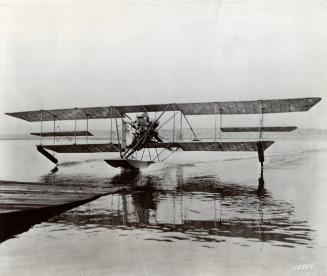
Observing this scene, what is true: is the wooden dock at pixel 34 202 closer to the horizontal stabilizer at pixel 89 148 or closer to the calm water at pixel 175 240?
the calm water at pixel 175 240

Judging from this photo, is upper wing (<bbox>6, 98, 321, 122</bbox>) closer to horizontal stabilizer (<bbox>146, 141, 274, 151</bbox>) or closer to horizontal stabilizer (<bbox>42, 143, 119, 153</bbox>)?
horizontal stabilizer (<bbox>146, 141, 274, 151</bbox>)

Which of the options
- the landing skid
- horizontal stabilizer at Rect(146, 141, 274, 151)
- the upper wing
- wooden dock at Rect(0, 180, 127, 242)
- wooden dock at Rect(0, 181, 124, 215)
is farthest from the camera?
the landing skid

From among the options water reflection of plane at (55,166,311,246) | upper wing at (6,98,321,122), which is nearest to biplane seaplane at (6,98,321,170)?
upper wing at (6,98,321,122)

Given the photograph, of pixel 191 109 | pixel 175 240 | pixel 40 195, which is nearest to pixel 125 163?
pixel 191 109

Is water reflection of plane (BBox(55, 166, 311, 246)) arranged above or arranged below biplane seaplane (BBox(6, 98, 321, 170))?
below

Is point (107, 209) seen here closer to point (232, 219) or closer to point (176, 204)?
point (176, 204)

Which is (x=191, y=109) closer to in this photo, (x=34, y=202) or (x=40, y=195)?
(x=40, y=195)
